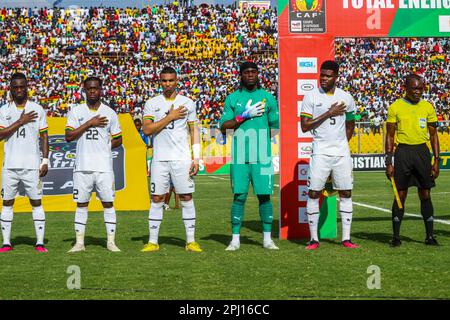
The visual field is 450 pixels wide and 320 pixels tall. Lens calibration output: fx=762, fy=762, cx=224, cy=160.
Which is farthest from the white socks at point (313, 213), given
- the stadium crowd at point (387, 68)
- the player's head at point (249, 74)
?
the stadium crowd at point (387, 68)

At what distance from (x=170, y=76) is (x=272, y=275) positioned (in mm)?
3269

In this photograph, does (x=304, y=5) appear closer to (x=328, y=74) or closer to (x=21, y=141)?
(x=328, y=74)

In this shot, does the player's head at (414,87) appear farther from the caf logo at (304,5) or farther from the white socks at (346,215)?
the caf logo at (304,5)

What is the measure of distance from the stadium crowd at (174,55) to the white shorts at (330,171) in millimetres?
29918

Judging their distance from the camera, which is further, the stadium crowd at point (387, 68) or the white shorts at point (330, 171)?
the stadium crowd at point (387, 68)

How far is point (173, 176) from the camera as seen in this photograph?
9.84 meters

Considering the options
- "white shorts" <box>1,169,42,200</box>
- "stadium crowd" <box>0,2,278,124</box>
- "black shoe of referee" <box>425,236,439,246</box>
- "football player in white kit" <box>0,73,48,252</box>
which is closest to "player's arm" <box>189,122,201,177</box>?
"football player in white kit" <box>0,73,48,252</box>

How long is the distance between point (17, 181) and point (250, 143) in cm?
309

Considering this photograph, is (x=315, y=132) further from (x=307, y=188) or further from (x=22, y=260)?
(x=22, y=260)

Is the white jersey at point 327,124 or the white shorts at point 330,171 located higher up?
the white jersey at point 327,124

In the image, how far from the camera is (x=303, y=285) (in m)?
7.16

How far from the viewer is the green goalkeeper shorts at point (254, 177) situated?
32.4 feet

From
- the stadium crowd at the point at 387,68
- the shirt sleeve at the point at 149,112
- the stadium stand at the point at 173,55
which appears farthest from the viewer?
the stadium stand at the point at 173,55
